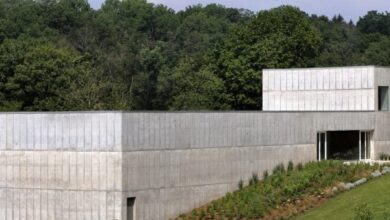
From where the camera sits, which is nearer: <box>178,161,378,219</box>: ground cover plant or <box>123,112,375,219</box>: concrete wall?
<box>123,112,375,219</box>: concrete wall

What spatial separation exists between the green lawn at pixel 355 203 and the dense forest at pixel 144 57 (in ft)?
101

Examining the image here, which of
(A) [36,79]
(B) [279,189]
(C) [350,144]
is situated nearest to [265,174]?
(B) [279,189]

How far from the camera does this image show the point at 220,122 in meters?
36.2

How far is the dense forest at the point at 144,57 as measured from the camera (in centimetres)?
6844

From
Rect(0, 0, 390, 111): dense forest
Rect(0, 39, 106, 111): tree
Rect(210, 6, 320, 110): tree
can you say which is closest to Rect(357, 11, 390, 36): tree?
Rect(0, 0, 390, 111): dense forest

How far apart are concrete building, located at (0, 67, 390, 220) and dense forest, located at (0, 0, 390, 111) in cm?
2680

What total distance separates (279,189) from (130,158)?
23.0 feet

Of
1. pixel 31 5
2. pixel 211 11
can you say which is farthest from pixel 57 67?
pixel 211 11

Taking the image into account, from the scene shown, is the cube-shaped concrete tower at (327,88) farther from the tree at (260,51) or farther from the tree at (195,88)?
the tree at (195,88)

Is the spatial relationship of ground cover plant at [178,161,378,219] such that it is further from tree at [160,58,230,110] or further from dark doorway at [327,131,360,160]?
tree at [160,58,230,110]

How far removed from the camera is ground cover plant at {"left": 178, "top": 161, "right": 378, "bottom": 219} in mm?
33656

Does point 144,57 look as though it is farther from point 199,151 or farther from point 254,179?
point 199,151

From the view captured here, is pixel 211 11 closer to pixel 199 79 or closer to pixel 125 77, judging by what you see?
pixel 125 77

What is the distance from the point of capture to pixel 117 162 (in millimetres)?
31828
